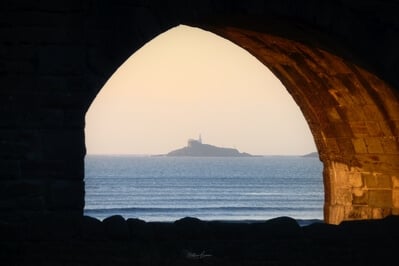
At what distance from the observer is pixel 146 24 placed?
372 inches

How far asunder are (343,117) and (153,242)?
15.5 feet

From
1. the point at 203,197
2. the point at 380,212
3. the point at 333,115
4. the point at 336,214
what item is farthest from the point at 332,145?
the point at 203,197

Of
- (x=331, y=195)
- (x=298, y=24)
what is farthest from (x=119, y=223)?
(x=331, y=195)

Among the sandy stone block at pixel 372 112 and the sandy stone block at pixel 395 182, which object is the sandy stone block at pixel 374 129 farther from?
the sandy stone block at pixel 395 182

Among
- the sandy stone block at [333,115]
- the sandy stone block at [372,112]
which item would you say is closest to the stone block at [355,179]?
the sandy stone block at [333,115]

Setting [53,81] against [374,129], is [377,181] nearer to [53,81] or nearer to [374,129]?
[374,129]

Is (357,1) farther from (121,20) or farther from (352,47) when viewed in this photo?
(121,20)

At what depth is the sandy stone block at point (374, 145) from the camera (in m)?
12.4

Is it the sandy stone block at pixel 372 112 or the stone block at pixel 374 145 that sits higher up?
the sandy stone block at pixel 372 112

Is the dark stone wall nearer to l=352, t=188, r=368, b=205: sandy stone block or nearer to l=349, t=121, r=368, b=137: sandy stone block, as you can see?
l=349, t=121, r=368, b=137: sandy stone block

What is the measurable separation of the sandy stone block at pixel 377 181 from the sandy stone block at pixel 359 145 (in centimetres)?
34

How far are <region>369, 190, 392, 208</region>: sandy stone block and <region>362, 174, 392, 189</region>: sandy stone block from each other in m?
0.06

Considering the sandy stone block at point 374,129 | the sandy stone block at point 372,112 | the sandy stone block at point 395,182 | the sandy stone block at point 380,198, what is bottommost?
the sandy stone block at point 380,198

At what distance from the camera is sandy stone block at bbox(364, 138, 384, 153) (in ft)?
40.7
